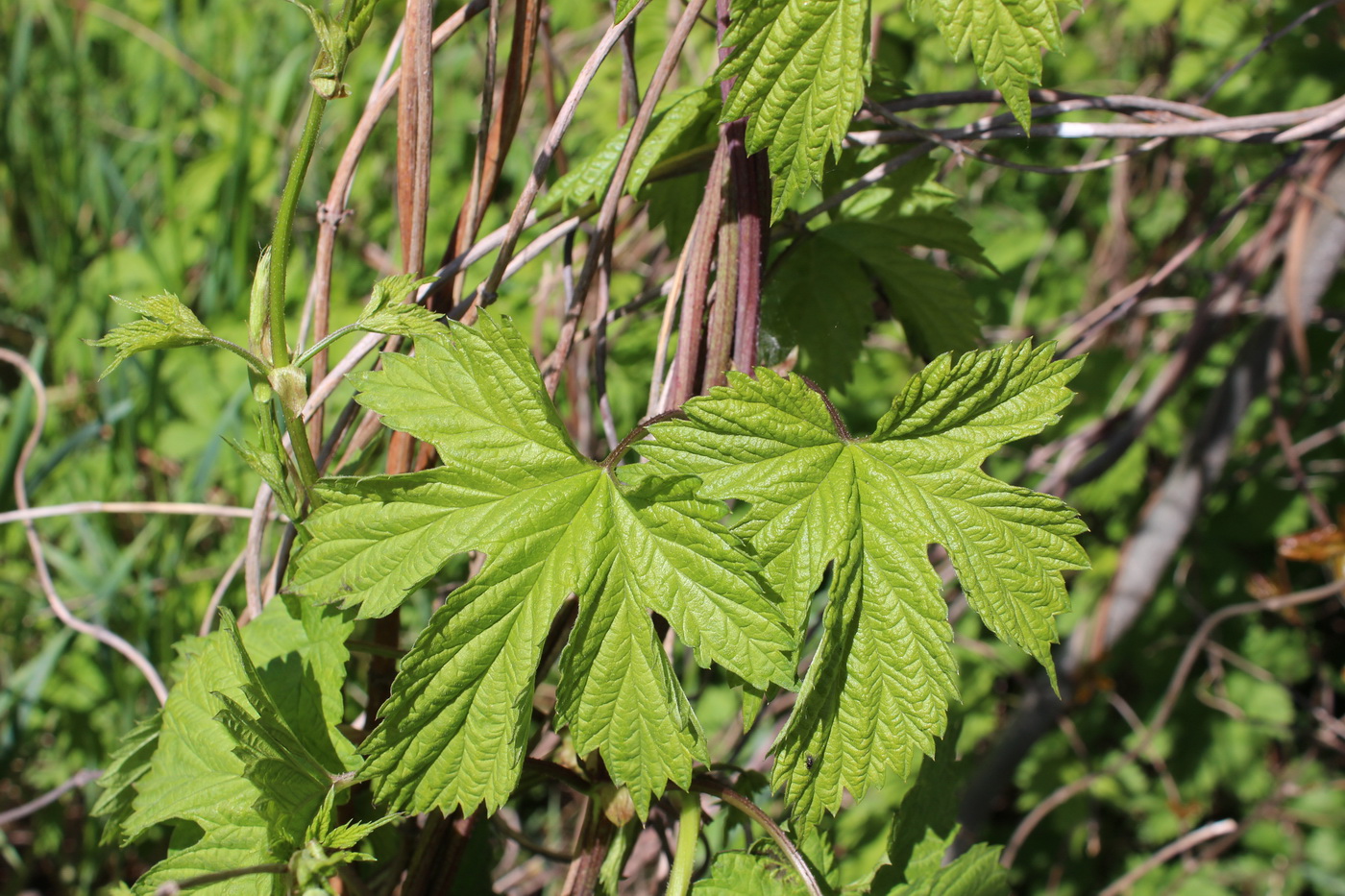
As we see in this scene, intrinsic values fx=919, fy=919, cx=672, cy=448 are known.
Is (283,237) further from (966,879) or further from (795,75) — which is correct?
(966,879)

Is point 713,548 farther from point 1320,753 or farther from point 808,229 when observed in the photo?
point 1320,753

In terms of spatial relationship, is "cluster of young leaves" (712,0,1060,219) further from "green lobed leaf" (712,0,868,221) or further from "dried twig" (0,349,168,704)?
"dried twig" (0,349,168,704)

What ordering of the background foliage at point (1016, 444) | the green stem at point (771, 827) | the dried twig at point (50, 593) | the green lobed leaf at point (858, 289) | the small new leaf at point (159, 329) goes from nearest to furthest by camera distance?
the small new leaf at point (159, 329), the green stem at point (771, 827), the green lobed leaf at point (858, 289), the dried twig at point (50, 593), the background foliage at point (1016, 444)

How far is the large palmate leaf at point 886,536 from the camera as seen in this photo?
76 centimetres

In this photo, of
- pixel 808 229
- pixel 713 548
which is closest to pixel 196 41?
pixel 808 229

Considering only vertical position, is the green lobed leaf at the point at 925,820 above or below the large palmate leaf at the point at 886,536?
below

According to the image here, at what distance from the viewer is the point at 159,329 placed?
2.31 ft

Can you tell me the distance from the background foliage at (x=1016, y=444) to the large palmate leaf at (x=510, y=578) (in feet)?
3.35

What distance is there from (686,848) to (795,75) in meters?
0.70

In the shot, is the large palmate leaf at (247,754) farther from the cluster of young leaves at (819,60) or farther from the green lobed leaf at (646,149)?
the cluster of young leaves at (819,60)

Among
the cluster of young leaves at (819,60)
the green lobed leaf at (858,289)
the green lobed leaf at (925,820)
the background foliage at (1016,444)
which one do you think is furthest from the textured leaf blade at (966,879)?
the background foliage at (1016,444)

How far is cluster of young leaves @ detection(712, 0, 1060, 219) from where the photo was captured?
2.53 feet

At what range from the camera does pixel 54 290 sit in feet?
8.27

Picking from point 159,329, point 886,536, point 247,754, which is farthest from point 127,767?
point 886,536
